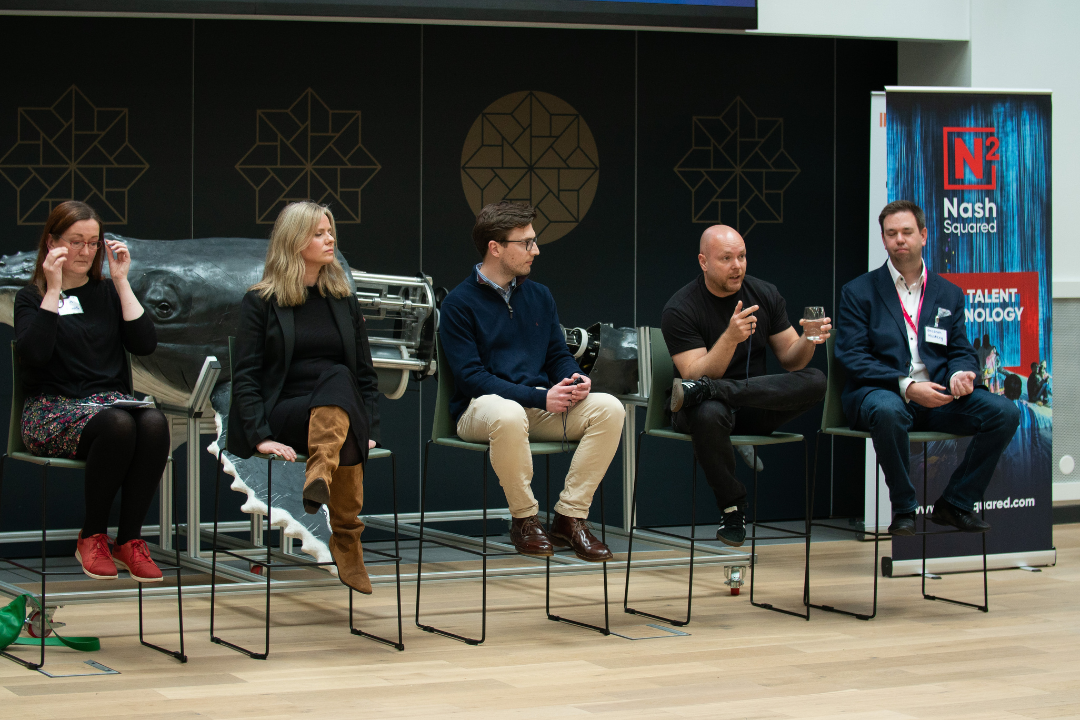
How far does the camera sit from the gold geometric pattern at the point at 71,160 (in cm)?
522

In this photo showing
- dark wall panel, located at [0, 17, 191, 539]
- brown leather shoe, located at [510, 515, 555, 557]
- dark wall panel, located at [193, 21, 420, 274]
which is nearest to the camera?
brown leather shoe, located at [510, 515, 555, 557]

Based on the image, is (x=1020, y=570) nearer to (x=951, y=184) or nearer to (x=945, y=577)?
Answer: (x=945, y=577)

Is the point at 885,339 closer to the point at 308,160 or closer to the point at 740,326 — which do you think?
the point at 740,326

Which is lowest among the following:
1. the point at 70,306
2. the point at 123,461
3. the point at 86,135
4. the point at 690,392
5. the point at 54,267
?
the point at 123,461

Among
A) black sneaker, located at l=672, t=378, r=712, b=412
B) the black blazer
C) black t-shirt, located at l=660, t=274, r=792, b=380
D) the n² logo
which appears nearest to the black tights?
the black blazer

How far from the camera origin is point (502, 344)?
3904 mm

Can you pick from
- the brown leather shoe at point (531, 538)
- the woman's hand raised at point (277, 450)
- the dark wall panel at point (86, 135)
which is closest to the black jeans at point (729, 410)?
the brown leather shoe at point (531, 538)

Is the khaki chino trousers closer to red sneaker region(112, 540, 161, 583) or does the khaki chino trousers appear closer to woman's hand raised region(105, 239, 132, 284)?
red sneaker region(112, 540, 161, 583)

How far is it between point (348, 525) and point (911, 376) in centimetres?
205

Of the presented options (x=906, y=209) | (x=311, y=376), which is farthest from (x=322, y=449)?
(x=906, y=209)

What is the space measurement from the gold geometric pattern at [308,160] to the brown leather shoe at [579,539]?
2.37m

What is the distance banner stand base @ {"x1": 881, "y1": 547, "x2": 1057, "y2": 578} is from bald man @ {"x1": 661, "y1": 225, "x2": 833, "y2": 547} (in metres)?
1.14

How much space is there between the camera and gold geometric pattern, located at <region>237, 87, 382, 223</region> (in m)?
5.52

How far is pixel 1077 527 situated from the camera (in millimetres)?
6086
